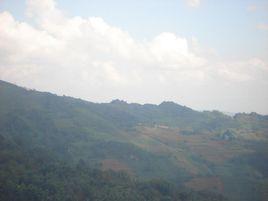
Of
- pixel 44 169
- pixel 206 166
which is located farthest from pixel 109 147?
pixel 44 169

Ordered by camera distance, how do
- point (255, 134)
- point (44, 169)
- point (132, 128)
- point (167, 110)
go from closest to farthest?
1. point (44, 169)
2. point (132, 128)
3. point (255, 134)
4. point (167, 110)

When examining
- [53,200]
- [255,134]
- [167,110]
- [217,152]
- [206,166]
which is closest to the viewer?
[53,200]

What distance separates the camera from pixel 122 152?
351ft

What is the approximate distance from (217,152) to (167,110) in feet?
260

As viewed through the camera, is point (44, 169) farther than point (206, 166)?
No

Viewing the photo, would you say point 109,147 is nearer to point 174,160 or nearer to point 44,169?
point 174,160

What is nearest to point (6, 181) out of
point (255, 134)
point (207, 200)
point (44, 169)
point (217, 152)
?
point (44, 169)

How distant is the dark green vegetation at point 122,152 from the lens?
2240 inches

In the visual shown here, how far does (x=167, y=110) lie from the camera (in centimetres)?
19638

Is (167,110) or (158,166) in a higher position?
(167,110)

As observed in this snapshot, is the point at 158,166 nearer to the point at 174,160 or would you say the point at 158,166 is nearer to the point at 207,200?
the point at 174,160

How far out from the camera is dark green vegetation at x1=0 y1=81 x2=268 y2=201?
5691 cm

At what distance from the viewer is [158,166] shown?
9912 centimetres

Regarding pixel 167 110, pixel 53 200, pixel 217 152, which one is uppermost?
pixel 167 110
